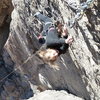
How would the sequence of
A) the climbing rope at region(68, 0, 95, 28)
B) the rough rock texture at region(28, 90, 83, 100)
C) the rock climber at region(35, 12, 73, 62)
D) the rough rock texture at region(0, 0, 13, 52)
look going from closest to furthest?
the climbing rope at region(68, 0, 95, 28)
the rock climber at region(35, 12, 73, 62)
the rough rock texture at region(28, 90, 83, 100)
the rough rock texture at region(0, 0, 13, 52)

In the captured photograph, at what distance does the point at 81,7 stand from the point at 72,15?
1327 millimetres

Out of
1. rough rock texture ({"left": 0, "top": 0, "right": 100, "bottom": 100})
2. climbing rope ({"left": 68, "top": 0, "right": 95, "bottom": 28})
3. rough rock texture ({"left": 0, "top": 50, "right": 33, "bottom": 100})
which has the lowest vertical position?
rough rock texture ({"left": 0, "top": 50, "right": 33, "bottom": 100})

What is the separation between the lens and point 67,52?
12070 millimetres

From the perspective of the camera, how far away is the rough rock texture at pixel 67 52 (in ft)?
28.3

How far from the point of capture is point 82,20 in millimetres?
8320

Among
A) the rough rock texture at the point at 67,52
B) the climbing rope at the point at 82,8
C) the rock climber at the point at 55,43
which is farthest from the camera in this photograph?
the rough rock texture at the point at 67,52

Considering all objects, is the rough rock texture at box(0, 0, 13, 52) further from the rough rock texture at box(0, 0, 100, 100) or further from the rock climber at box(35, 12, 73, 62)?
the rock climber at box(35, 12, 73, 62)

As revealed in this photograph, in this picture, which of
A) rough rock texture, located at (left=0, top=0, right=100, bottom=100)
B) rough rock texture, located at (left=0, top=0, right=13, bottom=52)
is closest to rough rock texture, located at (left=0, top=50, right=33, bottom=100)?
rough rock texture, located at (left=0, top=0, right=13, bottom=52)

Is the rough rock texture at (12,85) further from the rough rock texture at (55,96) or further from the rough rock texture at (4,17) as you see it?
the rough rock texture at (55,96)

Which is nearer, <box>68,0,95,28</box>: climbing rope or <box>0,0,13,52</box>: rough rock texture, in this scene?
<box>68,0,95,28</box>: climbing rope

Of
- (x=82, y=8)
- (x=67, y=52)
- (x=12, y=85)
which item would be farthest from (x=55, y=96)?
(x=82, y=8)

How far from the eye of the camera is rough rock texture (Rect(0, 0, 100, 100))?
8.62 meters

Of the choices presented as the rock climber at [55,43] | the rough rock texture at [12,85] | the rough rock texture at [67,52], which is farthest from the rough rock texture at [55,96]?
the rock climber at [55,43]

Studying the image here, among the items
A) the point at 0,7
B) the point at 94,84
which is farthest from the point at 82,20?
the point at 0,7
